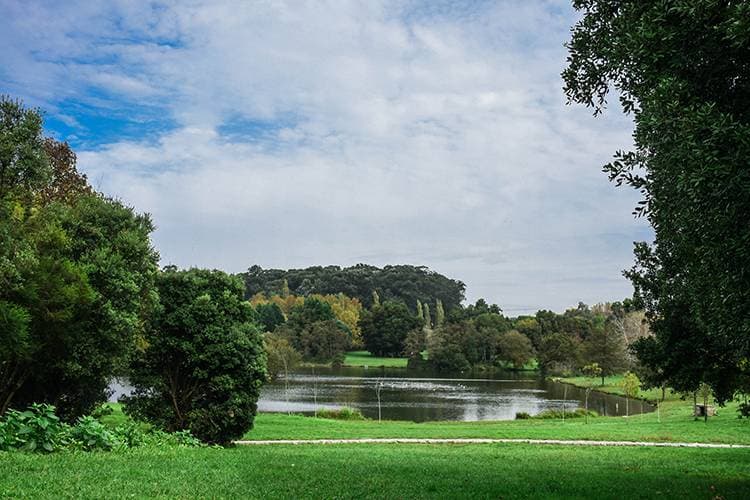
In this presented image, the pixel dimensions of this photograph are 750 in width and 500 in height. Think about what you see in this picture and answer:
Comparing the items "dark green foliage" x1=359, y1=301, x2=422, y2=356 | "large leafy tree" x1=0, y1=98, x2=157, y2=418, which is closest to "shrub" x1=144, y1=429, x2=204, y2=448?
"large leafy tree" x1=0, y1=98, x2=157, y2=418

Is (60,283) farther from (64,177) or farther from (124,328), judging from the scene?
(64,177)

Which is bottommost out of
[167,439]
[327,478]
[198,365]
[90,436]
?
[167,439]

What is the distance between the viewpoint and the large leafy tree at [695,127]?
21.5ft

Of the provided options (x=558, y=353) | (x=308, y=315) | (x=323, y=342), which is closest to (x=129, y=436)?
(x=558, y=353)

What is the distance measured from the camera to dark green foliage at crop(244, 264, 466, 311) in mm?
173250

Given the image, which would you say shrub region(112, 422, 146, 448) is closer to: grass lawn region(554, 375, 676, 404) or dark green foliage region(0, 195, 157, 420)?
dark green foliage region(0, 195, 157, 420)

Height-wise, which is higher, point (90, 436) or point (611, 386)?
point (90, 436)

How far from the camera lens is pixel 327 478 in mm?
11711

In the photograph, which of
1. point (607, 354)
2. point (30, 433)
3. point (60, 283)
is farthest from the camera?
point (607, 354)

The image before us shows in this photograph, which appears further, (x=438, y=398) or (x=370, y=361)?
(x=370, y=361)

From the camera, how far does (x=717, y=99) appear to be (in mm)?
7621

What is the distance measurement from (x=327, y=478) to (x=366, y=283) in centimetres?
16225

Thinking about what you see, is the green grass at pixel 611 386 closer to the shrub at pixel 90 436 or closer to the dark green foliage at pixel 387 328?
the dark green foliage at pixel 387 328

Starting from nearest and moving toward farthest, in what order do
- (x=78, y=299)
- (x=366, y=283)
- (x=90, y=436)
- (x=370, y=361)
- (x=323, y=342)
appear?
(x=90, y=436) < (x=78, y=299) < (x=323, y=342) < (x=370, y=361) < (x=366, y=283)
